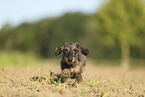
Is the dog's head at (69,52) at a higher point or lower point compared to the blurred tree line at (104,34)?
lower

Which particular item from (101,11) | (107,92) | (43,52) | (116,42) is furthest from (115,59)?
(107,92)

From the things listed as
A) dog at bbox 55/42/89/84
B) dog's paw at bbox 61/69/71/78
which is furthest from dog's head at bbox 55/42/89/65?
dog's paw at bbox 61/69/71/78

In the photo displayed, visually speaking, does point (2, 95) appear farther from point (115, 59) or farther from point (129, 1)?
point (115, 59)

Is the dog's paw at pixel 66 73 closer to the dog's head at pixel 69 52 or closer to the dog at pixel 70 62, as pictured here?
the dog at pixel 70 62

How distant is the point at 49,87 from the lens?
17.9 feet

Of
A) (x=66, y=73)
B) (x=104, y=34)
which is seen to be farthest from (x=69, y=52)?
(x=104, y=34)

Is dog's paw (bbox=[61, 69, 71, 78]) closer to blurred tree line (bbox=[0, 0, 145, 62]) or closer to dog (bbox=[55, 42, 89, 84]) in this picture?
dog (bbox=[55, 42, 89, 84])

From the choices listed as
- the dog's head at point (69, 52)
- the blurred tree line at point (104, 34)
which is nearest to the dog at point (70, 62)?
the dog's head at point (69, 52)

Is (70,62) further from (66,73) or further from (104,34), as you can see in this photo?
(104,34)

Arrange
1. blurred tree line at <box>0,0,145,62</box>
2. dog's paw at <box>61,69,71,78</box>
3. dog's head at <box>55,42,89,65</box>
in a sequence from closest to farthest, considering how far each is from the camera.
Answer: dog's head at <box>55,42,89,65</box> → dog's paw at <box>61,69,71,78</box> → blurred tree line at <box>0,0,145,62</box>

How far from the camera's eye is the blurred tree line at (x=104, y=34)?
2223 cm

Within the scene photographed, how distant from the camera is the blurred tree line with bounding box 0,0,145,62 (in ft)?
72.9

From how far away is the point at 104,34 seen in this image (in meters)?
23.5

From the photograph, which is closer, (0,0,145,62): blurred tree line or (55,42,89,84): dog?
(55,42,89,84): dog
